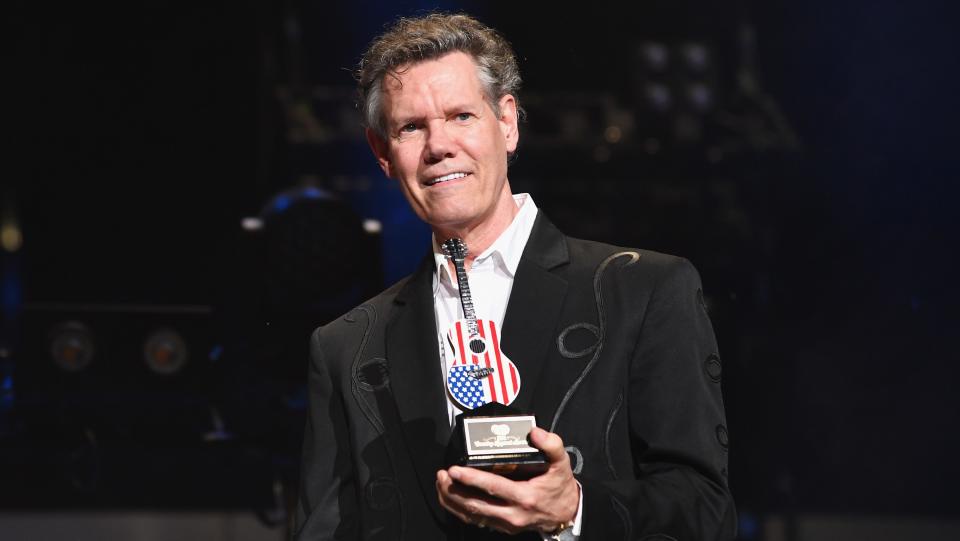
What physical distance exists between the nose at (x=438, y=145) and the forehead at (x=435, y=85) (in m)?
0.03

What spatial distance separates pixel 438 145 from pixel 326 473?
1.71ft

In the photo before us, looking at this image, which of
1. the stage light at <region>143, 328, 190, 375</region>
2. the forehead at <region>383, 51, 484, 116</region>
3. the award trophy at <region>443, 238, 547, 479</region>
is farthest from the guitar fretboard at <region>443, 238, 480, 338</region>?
the stage light at <region>143, 328, 190, 375</region>

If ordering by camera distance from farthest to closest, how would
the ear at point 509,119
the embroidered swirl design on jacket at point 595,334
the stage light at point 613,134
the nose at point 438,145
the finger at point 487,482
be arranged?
the stage light at point 613,134 → the ear at point 509,119 → the nose at point 438,145 → the embroidered swirl design on jacket at point 595,334 → the finger at point 487,482

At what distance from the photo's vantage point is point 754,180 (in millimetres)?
3277

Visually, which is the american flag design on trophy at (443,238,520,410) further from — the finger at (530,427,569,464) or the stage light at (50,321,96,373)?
the stage light at (50,321,96,373)

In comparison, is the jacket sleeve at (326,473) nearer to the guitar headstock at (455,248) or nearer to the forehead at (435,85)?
the guitar headstock at (455,248)

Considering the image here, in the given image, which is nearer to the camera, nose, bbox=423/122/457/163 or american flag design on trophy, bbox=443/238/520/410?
american flag design on trophy, bbox=443/238/520/410

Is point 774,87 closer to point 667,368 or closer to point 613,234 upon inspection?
point 613,234

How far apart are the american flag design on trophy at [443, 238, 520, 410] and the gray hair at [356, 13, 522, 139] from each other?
35cm

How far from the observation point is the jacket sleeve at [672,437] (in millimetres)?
1388

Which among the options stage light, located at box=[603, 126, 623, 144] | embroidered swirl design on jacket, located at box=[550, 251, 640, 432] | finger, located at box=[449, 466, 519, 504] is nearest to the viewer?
finger, located at box=[449, 466, 519, 504]

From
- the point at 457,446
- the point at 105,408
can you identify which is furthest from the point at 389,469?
the point at 105,408

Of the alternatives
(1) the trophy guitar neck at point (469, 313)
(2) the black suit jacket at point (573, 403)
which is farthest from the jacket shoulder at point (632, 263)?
(1) the trophy guitar neck at point (469, 313)

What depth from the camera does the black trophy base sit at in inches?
46.9
